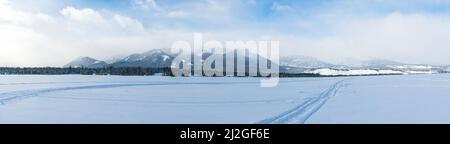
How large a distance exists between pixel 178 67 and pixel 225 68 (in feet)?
2.13

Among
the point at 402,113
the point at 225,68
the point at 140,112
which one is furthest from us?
the point at 402,113
